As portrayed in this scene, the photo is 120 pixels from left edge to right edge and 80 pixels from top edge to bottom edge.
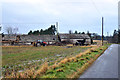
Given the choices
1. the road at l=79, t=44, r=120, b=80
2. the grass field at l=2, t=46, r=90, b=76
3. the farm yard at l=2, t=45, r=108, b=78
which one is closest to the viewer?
the farm yard at l=2, t=45, r=108, b=78

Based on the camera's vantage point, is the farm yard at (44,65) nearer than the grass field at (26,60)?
Yes

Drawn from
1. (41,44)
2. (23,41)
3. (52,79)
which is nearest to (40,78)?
(52,79)

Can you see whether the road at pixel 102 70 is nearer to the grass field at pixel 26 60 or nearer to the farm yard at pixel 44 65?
the farm yard at pixel 44 65

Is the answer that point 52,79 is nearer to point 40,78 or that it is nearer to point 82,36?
point 40,78

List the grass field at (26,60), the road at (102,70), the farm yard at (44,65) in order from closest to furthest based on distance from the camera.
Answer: the farm yard at (44,65), the road at (102,70), the grass field at (26,60)

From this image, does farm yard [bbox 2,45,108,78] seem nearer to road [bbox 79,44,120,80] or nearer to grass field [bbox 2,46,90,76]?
grass field [bbox 2,46,90,76]

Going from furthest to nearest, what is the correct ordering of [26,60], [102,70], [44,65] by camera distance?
[26,60] < [102,70] < [44,65]

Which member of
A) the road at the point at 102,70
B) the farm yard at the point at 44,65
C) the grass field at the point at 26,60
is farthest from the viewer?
the grass field at the point at 26,60

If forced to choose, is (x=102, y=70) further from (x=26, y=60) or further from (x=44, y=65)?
(x=26, y=60)

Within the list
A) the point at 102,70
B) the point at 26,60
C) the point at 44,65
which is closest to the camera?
the point at 44,65

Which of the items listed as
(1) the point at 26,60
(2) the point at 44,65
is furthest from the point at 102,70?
(1) the point at 26,60

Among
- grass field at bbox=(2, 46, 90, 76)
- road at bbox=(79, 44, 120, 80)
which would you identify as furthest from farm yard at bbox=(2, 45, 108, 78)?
road at bbox=(79, 44, 120, 80)

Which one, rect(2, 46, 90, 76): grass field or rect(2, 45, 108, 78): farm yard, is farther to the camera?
rect(2, 46, 90, 76): grass field

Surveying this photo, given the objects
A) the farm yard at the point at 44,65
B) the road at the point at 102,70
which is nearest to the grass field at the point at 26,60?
the farm yard at the point at 44,65
